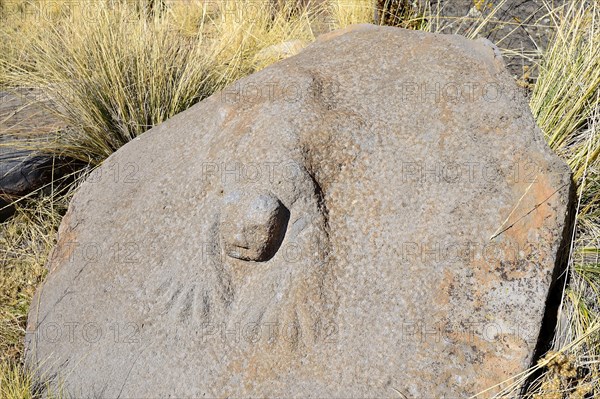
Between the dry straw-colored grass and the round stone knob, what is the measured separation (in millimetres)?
727

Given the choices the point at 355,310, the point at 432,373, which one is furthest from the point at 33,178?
the point at 432,373

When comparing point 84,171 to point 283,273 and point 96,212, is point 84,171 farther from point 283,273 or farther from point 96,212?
point 283,273

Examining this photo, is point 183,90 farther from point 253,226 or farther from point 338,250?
point 338,250

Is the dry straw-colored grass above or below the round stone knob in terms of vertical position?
below

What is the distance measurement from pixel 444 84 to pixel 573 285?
2.51 ft

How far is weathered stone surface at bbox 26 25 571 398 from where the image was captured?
1.73 m

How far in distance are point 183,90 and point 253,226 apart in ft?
4.95

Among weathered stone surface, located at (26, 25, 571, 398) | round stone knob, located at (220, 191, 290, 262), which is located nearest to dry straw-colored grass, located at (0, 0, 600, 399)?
weathered stone surface, located at (26, 25, 571, 398)

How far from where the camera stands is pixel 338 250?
1.84 meters

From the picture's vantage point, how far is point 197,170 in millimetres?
2107

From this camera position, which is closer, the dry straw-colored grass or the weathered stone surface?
the weathered stone surface

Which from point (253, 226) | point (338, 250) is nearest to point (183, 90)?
point (253, 226)

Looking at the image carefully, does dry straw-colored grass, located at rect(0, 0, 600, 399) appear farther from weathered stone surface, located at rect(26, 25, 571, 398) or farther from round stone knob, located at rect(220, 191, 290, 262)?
round stone knob, located at rect(220, 191, 290, 262)

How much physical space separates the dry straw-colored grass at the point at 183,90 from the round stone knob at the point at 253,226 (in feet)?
2.38
